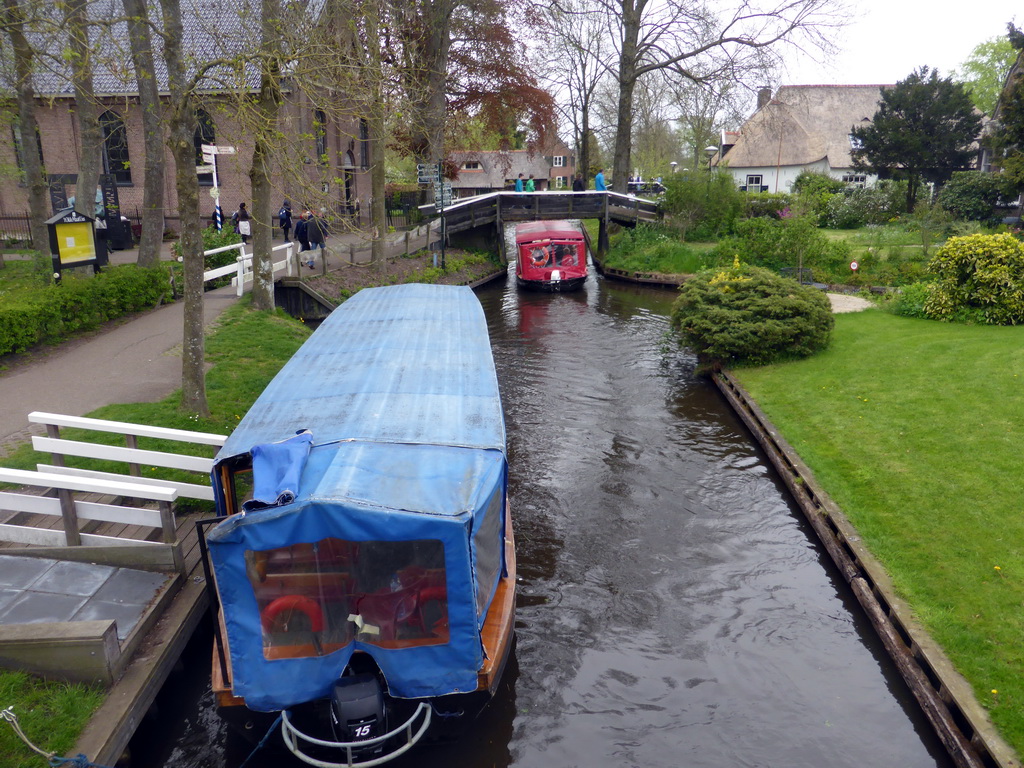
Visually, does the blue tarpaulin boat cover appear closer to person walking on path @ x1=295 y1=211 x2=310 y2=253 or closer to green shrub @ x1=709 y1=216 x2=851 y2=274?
person walking on path @ x1=295 y1=211 x2=310 y2=253

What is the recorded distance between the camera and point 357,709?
6.47m

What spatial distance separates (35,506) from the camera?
793 cm

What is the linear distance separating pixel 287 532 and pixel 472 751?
2937mm

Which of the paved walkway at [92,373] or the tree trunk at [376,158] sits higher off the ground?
the tree trunk at [376,158]

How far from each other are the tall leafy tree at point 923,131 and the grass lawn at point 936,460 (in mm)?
25219

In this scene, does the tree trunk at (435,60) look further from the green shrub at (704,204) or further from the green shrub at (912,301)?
the green shrub at (912,301)

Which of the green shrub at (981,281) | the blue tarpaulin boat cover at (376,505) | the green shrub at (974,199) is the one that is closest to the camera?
the blue tarpaulin boat cover at (376,505)

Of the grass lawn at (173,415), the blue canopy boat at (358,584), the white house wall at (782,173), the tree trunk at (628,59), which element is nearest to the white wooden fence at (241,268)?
the grass lawn at (173,415)

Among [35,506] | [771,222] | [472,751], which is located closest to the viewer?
[472,751]

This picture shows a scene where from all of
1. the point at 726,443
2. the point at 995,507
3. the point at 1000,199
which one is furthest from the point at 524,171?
the point at 995,507

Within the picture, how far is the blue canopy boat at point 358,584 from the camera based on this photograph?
6219 mm

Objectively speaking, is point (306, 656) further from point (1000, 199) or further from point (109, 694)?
point (1000, 199)

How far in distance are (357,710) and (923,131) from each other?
43270 millimetres

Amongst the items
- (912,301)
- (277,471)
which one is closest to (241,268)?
(277,471)
